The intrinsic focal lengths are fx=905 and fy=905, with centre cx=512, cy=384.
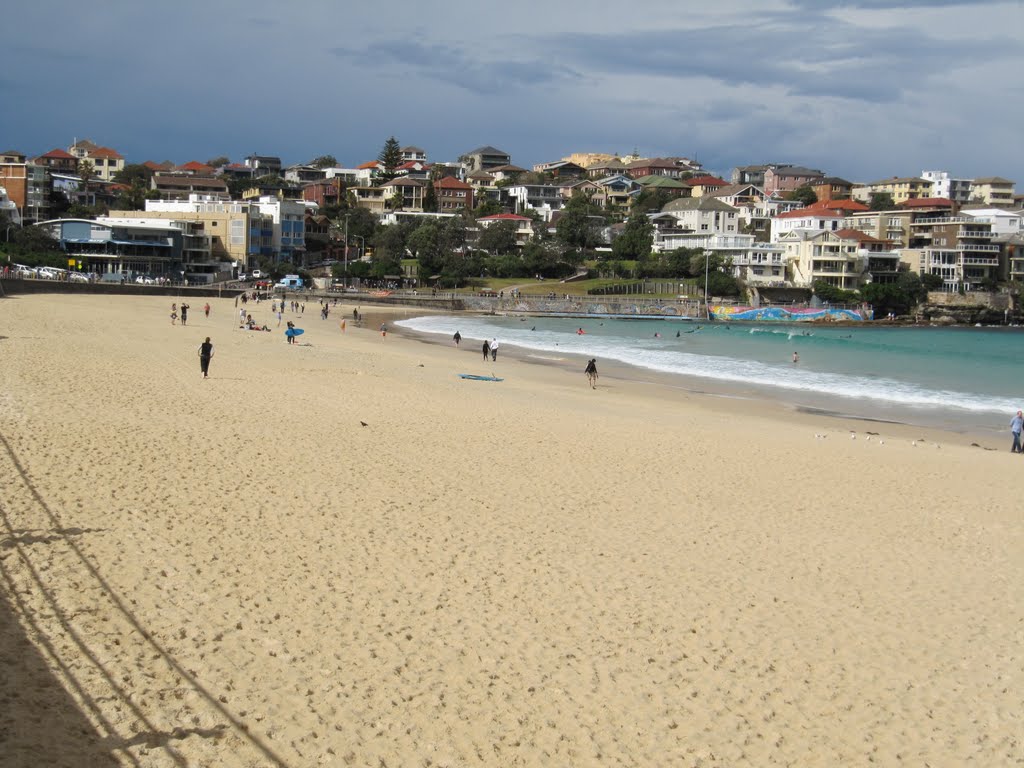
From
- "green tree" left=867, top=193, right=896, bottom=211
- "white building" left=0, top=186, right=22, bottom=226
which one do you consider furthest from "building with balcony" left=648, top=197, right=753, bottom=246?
"white building" left=0, top=186, right=22, bottom=226

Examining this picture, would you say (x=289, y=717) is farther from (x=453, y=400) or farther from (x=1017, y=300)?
(x=1017, y=300)

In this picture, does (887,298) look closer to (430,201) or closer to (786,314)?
(786,314)

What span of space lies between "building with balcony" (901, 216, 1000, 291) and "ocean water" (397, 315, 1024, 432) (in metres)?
14.0

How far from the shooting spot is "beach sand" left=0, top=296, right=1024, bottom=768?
19.9 feet

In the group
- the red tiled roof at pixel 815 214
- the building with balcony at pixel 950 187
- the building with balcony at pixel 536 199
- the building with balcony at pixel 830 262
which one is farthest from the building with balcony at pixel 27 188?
the building with balcony at pixel 950 187

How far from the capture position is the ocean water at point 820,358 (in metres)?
27.0

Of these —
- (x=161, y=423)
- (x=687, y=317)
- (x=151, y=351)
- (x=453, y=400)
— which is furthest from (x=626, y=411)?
(x=687, y=317)

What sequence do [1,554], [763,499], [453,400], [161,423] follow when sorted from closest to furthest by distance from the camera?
[1,554] < [763,499] < [161,423] < [453,400]

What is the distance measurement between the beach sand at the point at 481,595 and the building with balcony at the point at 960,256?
271 ft

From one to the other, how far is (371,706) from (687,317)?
76.6 m

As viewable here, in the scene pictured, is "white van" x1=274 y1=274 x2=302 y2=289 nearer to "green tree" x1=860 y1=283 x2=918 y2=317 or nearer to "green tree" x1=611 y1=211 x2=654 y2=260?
"green tree" x1=611 y1=211 x2=654 y2=260

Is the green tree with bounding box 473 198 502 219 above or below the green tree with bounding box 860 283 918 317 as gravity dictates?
above

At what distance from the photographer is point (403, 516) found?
34.3 ft

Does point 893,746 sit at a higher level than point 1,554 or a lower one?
lower
